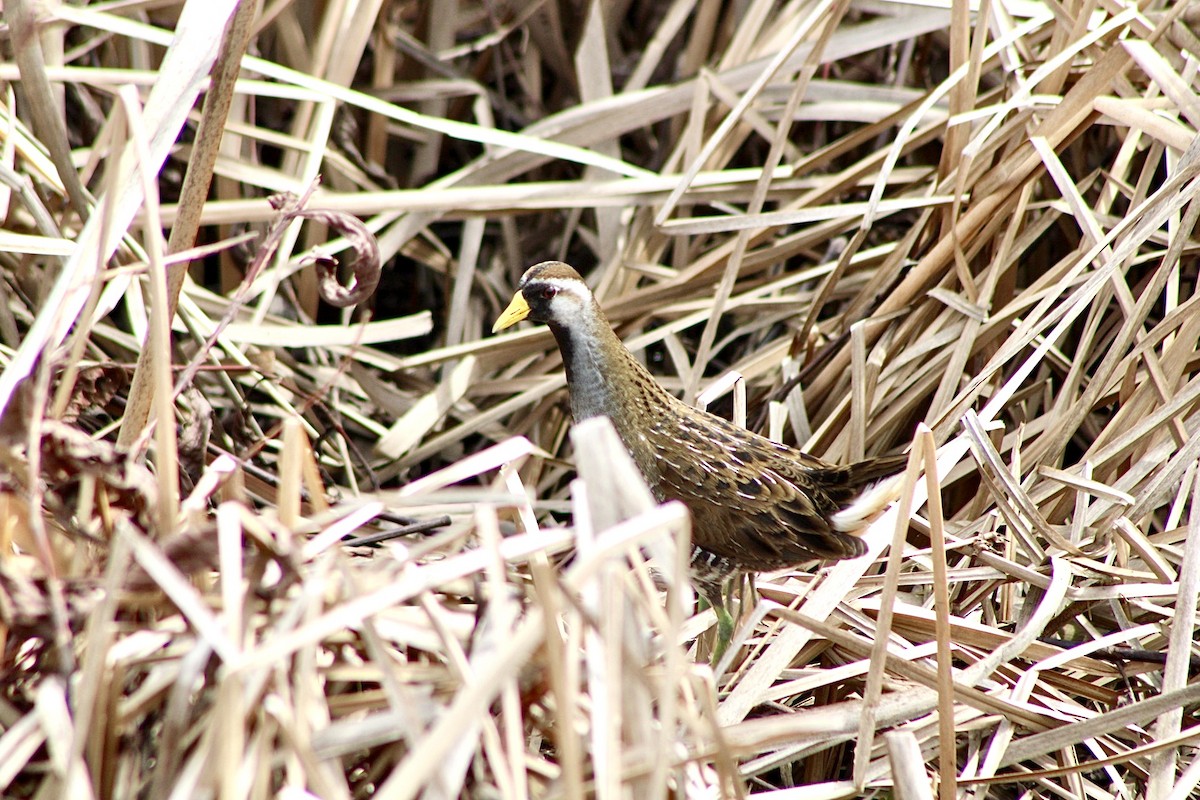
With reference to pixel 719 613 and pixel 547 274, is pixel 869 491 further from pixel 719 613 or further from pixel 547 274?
pixel 547 274

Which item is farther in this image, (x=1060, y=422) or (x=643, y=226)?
(x=643, y=226)

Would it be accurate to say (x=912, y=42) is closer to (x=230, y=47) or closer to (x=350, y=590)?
(x=230, y=47)

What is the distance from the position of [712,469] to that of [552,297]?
0.41 metres

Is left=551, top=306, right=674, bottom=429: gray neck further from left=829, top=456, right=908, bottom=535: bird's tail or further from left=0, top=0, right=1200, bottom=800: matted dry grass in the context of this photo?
left=829, top=456, right=908, bottom=535: bird's tail

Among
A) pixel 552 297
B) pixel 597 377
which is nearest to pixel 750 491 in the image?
pixel 597 377

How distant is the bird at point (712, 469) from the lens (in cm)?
200

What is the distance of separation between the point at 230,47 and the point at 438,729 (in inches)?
40.3

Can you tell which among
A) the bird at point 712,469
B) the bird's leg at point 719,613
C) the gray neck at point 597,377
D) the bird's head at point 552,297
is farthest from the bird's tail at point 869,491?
the bird's head at point 552,297

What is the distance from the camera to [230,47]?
160 centimetres

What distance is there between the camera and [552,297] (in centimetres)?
213

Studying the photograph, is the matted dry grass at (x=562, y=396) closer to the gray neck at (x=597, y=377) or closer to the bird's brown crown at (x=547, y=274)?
the gray neck at (x=597, y=377)

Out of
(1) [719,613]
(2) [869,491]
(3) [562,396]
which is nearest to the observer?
(2) [869,491]

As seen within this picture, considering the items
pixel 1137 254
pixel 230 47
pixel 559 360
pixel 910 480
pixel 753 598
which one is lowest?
pixel 753 598

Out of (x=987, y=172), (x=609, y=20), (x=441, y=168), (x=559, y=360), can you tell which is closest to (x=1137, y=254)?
(x=987, y=172)
